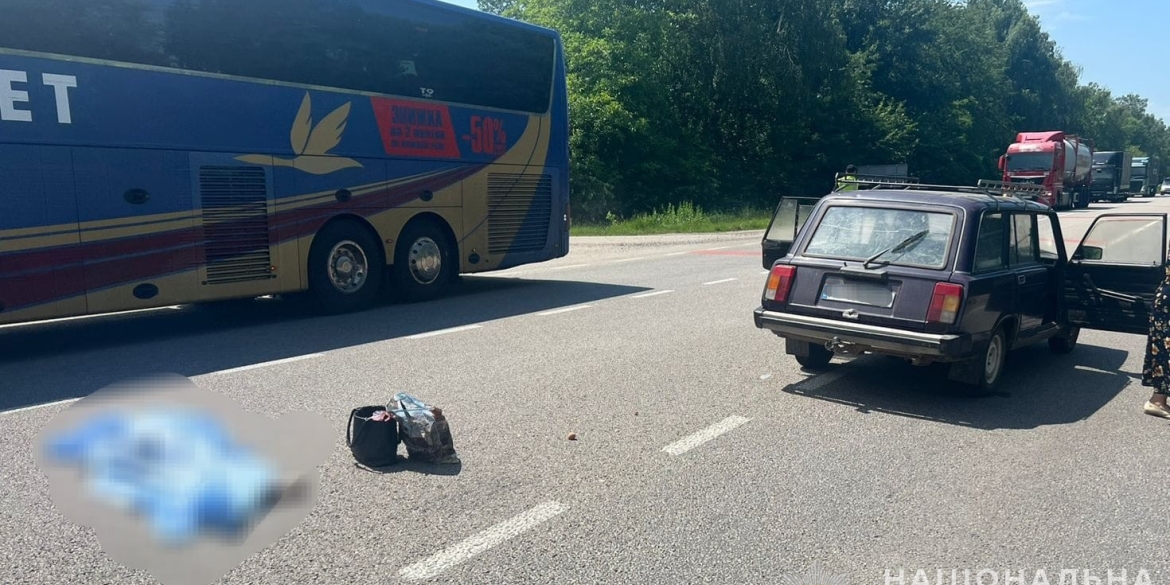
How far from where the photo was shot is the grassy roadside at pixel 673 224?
96.7 feet

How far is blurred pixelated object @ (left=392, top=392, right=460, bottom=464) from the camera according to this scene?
5082 mm

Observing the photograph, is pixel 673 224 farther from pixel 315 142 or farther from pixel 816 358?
pixel 816 358

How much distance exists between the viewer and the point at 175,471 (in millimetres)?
3857

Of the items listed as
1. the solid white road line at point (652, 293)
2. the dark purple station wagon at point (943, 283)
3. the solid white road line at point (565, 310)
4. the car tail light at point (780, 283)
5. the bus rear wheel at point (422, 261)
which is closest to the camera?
the dark purple station wagon at point (943, 283)

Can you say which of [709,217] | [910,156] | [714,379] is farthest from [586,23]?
[714,379]

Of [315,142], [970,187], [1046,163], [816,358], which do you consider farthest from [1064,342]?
[1046,163]

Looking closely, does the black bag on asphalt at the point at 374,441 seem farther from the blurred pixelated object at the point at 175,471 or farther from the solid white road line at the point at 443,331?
the solid white road line at the point at 443,331

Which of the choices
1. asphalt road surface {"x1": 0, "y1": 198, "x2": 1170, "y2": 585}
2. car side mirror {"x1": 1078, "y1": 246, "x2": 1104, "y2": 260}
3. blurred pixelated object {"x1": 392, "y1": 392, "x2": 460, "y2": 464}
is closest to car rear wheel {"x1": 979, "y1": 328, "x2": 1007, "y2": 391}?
asphalt road surface {"x1": 0, "y1": 198, "x2": 1170, "y2": 585}

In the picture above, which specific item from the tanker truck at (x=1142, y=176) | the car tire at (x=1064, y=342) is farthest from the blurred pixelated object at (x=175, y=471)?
the tanker truck at (x=1142, y=176)

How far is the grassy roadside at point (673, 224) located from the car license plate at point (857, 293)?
21832mm

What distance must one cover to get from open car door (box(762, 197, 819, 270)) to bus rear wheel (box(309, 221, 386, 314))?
503cm

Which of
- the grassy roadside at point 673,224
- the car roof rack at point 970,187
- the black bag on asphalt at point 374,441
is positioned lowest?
the grassy roadside at point 673,224

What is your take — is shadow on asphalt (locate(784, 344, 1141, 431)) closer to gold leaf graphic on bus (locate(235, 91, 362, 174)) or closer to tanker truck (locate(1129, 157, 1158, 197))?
gold leaf graphic on bus (locate(235, 91, 362, 174))

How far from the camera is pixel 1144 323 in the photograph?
24.6 feet
